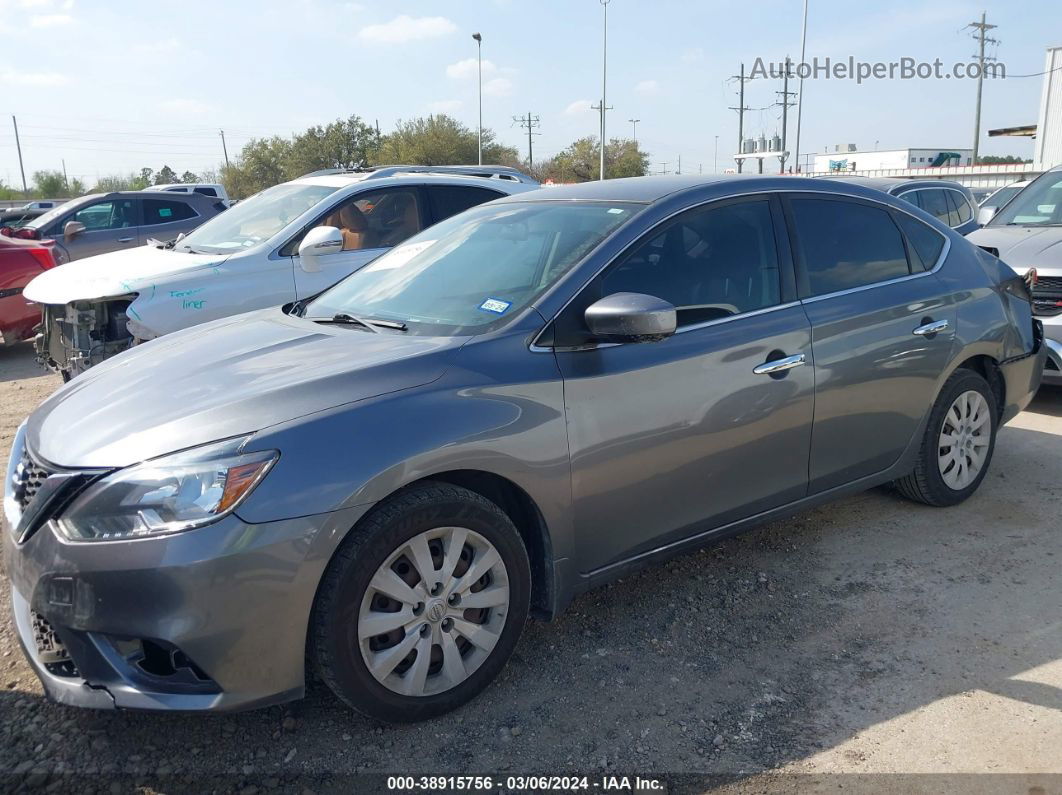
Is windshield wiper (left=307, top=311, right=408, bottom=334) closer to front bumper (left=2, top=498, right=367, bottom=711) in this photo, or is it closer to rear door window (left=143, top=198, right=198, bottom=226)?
front bumper (left=2, top=498, right=367, bottom=711)

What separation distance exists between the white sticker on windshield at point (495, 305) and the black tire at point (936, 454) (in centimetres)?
240

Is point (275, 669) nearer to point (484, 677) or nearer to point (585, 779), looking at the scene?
point (484, 677)

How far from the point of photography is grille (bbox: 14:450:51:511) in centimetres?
267

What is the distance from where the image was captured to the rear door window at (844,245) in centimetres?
388

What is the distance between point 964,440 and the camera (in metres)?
4.55

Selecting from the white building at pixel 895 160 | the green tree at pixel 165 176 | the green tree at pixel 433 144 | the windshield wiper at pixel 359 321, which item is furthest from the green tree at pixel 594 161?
the windshield wiper at pixel 359 321

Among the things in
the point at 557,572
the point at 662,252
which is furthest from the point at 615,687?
the point at 662,252

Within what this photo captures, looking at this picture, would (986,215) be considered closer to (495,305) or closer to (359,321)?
(495,305)

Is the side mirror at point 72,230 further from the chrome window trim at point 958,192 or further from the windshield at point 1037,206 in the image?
the windshield at point 1037,206

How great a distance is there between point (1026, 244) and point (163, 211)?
11.3 metres

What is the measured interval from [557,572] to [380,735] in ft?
2.60

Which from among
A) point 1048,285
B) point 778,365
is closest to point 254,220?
point 778,365

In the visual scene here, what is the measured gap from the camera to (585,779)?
2574mm

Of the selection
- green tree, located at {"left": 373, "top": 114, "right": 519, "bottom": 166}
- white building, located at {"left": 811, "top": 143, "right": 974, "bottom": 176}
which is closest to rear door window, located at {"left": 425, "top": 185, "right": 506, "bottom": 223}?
green tree, located at {"left": 373, "top": 114, "right": 519, "bottom": 166}
